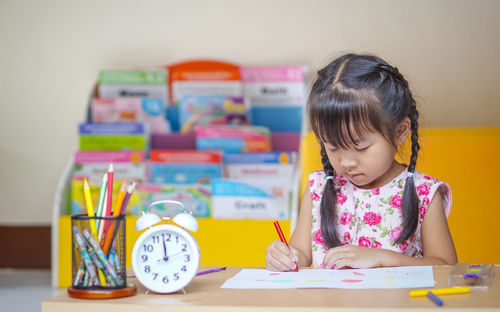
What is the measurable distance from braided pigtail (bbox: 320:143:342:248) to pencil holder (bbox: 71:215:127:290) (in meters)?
0.62

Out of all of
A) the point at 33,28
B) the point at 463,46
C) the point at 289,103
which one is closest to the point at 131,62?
the point at 33,28

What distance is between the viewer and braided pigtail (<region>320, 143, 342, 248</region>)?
134cm

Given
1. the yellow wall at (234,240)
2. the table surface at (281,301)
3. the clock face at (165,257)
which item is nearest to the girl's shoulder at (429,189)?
the table surface at (281,301)

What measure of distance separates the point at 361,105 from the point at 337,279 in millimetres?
410

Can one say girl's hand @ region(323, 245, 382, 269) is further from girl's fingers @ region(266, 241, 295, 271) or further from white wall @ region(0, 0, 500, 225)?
white wall @ region(0, 0, 500, 225)

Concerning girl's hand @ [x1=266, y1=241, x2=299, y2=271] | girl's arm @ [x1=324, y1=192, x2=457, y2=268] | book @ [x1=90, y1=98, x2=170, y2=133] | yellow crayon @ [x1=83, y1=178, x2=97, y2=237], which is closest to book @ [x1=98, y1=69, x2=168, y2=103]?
book @ [x1=90, y1=98, x2=170, y2=133]

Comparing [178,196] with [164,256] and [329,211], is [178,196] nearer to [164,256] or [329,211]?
[329,211]

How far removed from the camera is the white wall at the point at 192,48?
8.59 feet

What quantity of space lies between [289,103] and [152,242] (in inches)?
72.3

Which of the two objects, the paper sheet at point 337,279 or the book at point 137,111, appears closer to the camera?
the paper sheet at point 337,279

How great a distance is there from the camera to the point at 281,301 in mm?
720

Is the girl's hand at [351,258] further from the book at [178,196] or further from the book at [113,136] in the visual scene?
the book at [113,136]

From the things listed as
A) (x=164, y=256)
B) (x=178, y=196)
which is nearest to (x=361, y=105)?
(x=164, y=256)

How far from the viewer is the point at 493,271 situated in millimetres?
900
